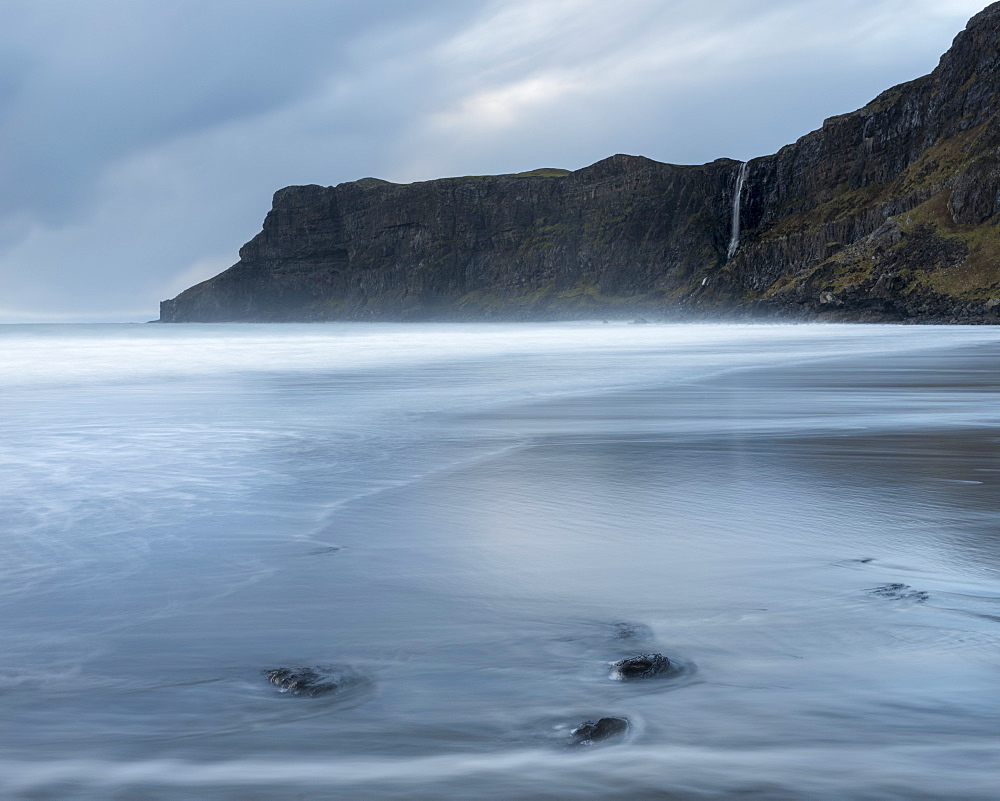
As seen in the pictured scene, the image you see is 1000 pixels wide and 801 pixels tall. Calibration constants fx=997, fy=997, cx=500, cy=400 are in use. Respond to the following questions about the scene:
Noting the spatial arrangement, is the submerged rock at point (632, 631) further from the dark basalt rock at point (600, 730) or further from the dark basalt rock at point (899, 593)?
the dark basalt rock at point (899, 593)

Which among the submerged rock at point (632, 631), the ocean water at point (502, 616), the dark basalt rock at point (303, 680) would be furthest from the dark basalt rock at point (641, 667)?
the dark basalt rock at point (303, 680)

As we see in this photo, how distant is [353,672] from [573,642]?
1057 millimetres

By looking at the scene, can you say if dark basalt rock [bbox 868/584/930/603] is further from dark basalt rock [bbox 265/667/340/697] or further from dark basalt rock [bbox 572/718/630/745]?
dark basalt rock [bbox 265/667/340/697]

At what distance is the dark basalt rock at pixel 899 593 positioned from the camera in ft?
17.6

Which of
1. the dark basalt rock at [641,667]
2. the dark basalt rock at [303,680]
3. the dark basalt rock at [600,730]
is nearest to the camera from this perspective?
the dark basalt rock at [600,730]

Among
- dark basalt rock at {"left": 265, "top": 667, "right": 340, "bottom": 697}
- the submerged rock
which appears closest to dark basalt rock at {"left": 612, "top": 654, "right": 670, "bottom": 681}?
the submerged rock

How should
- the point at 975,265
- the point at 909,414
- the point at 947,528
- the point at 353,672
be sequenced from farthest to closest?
the point at 975,265 → the point at 909,414 → the point at 947,528 → the point at 353,672

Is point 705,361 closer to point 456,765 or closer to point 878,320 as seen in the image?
point 456,765

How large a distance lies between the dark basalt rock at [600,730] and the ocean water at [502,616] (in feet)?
0.17

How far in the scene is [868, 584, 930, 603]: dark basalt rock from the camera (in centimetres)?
535

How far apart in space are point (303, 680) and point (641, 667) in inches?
57.1

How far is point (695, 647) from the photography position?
4668mm

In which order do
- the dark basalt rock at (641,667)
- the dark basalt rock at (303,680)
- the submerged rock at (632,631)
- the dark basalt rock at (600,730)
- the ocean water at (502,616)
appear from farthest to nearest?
the submerged rock at (632,631), the dark basalt rock at (641,667), the dark basalt rock at (303,680), the dark basalt rock at (600,730), the ocean water at (502,616)

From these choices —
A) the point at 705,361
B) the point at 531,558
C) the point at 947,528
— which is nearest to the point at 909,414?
the point at 947,528
